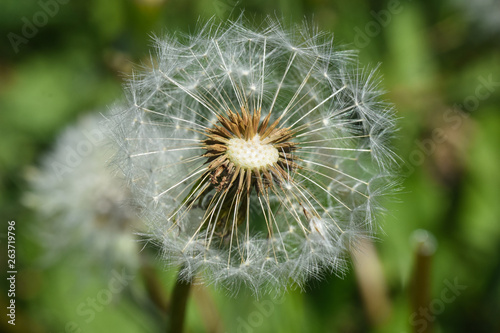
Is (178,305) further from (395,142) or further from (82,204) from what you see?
(395,142)

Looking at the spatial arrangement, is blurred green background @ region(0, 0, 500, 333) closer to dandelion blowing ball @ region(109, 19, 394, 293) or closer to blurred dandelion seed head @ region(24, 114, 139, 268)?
blurred dandelion seed head @ region(24, 114, 139, 268)

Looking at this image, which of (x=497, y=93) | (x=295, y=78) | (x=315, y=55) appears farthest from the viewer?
(x=497, y=93)

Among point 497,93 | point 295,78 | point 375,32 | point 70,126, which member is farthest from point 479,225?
point 70,126

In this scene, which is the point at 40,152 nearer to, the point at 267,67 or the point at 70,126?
the point at 70,126

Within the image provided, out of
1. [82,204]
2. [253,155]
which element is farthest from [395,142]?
[82,204]

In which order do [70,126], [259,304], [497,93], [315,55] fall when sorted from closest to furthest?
[315,55], [259,304], [70,126], [497,93]

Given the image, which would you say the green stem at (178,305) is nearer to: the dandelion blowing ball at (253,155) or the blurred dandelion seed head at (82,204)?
the dandelion blowing ball at (253,155)
